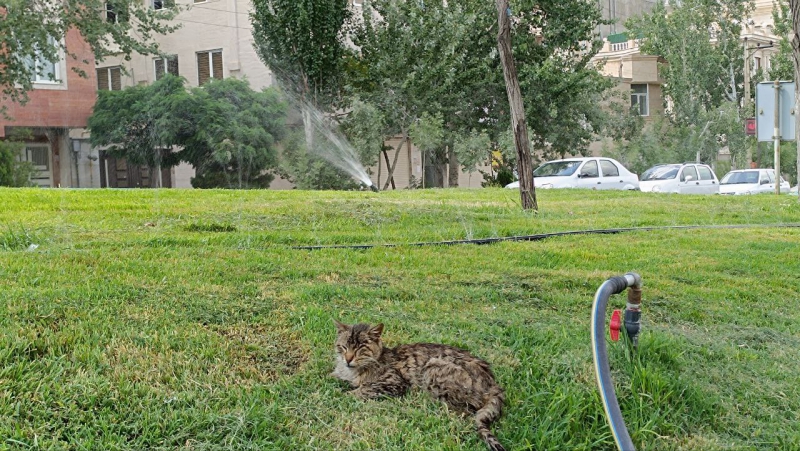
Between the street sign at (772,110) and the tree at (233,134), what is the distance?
50.7ft

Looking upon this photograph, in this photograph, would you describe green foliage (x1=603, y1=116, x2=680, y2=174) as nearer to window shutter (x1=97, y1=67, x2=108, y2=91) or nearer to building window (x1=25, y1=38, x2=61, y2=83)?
window shutter (x1=97, y1=67, x2=108, y2=91)

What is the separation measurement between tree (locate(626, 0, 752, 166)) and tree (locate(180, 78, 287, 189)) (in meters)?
19.8

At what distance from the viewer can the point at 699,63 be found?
40.7m

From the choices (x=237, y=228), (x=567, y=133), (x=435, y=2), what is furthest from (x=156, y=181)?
(x=237, y=228)

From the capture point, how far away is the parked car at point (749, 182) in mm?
28281

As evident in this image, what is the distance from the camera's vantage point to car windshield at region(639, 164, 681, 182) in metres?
25.6

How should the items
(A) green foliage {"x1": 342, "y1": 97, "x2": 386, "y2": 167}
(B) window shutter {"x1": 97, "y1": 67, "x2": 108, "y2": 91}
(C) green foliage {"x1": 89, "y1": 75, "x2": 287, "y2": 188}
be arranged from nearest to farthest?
(C) green foliage {"x1": 89, "y1": 75, "x2": 287, "y2": 188}, (A) green foliage {"x1": 342, "y1": 97, "x2": 386, "y2": 167}, (B) window shutter {"x1": 97, "y1": 67, "x2": 108, "y2": 91}

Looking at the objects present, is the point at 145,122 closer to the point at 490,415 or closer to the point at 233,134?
the point at 233,134

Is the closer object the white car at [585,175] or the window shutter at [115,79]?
the white car at [585,175]

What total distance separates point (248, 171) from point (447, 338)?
24351 mm

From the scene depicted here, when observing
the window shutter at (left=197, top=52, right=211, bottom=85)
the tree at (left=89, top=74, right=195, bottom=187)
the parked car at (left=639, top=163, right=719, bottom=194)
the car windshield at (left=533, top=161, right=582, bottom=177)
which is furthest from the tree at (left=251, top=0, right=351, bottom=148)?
the parked car at (left=639, top=163, right=719, bottom=194)

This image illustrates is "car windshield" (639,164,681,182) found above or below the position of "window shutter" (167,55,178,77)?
below

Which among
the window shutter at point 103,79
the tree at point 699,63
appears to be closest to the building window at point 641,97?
the tree at point 699,63

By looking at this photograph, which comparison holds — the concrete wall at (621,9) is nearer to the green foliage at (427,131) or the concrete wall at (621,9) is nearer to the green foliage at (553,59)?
the green foliage at (553,59)
